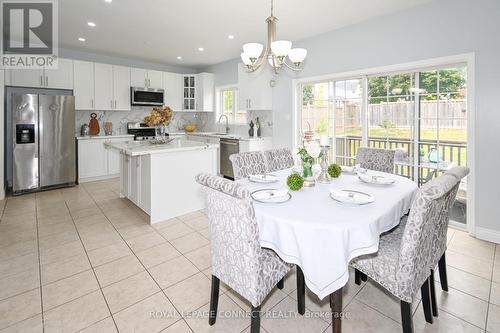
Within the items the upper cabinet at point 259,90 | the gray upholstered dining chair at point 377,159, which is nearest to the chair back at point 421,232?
the gray upholstered dining chair at point 377,159

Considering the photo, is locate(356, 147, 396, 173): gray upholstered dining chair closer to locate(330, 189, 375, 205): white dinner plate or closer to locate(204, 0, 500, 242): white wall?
locate(204, 0, 500, 242): white wall

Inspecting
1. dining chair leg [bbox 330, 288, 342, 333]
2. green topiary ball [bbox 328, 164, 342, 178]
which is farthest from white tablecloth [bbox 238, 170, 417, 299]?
green topiary ball [bbox 328, 164, 342, 178]

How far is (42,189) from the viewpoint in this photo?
479cm

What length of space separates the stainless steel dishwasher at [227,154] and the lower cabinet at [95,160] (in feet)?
7.07

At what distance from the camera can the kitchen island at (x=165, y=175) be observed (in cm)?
333

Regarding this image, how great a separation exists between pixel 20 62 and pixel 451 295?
6761mm

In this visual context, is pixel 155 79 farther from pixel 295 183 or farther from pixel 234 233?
pixel 234 233

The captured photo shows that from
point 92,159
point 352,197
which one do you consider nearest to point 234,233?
point 352,197

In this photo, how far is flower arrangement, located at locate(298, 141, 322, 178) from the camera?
2.06 m

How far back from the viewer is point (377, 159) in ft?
9.84

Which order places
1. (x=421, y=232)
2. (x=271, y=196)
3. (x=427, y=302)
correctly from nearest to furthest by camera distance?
(x=421, y=232) < (x=427, y=302) < (x=271, y=196)

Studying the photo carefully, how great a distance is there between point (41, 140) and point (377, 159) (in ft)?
17.0

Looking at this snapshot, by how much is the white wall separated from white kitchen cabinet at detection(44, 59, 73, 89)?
4.77 meters

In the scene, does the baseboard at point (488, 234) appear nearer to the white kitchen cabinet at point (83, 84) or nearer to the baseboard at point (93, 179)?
the baseboard at point (93, 179)
